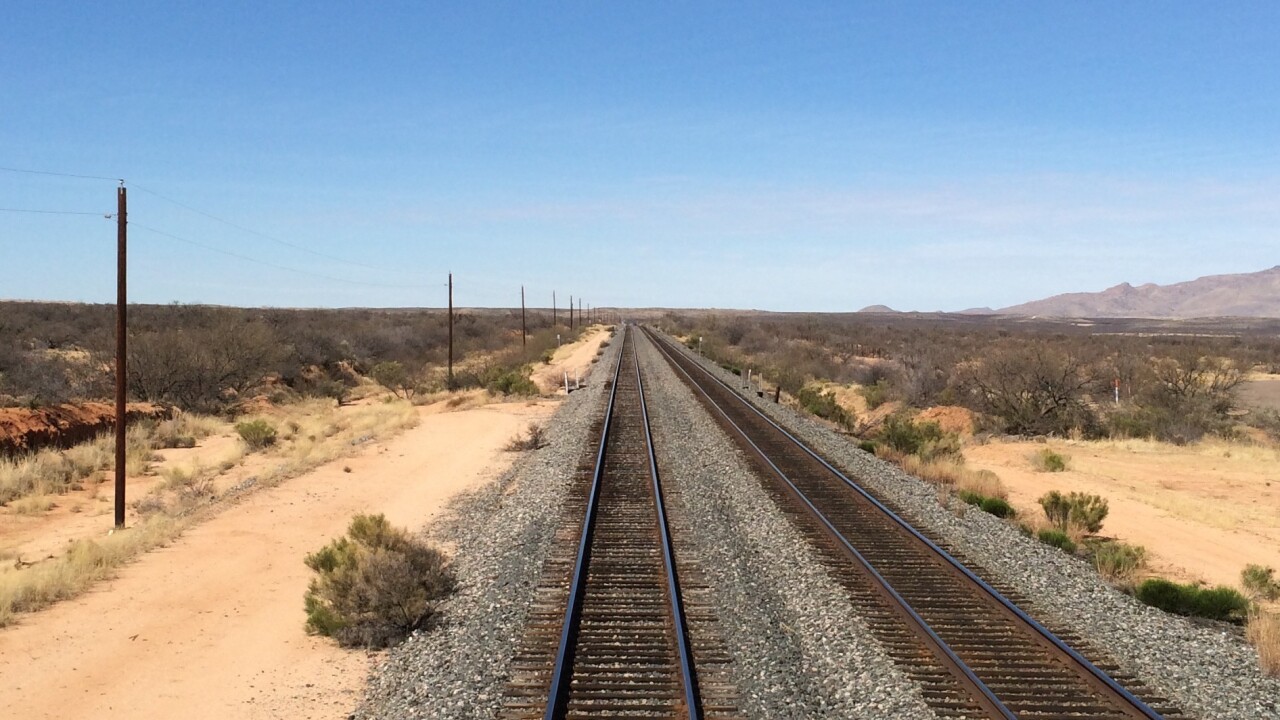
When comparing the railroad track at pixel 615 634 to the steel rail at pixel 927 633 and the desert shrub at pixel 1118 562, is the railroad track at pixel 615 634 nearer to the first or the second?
the steel rail at pixel 927 633

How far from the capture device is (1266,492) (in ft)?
67.0

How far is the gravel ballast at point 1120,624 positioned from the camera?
798 cm

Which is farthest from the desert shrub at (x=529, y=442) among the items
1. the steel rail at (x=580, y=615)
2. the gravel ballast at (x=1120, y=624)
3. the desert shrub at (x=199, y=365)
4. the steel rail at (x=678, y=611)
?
the desert shrub at (x=199, y=365)

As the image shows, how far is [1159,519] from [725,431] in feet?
35.6

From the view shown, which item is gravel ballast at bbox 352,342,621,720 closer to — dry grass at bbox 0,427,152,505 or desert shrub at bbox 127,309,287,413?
dry grass at bbox 0,427,152,505

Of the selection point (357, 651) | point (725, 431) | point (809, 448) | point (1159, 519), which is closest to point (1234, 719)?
point (357, 651)

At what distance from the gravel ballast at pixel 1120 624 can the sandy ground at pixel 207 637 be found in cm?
726

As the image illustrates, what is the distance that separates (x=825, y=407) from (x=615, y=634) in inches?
992

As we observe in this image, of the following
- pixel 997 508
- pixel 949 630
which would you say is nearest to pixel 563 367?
pixel 997 508

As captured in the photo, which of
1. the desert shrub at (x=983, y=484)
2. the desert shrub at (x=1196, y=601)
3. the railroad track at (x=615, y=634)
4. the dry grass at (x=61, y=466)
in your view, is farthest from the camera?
the dry grass at (x=61, y=466)

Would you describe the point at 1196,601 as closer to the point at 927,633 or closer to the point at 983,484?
the point at 927,633

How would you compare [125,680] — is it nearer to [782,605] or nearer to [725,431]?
[782,605]

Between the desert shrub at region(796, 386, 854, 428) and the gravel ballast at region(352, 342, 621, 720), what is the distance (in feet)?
49.9

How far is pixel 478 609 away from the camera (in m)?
10.1
